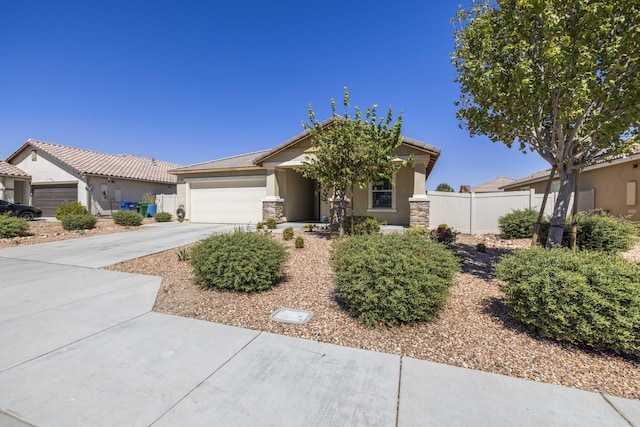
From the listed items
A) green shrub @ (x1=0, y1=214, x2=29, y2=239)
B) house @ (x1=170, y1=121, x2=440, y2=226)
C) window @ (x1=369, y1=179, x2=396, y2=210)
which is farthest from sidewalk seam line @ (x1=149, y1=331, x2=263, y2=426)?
green shrub @ (x1=0, y1=214, x2=29, y2=239)

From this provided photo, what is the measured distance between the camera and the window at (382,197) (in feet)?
48.6

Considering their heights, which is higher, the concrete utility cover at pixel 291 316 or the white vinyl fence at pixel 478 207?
the white vinyl fence at pixel 478 207

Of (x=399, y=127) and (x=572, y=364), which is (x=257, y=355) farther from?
(x=399, y=127)

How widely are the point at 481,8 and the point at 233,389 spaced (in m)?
7.87

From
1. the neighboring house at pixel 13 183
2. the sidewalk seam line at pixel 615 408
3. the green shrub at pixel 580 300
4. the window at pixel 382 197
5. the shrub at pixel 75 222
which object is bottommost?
the sidewalk seam line at pixel 615 408

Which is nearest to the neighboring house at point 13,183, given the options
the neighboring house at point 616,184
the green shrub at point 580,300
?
the green shrub at point 580,300

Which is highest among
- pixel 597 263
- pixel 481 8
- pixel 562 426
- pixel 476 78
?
pixel 481 8

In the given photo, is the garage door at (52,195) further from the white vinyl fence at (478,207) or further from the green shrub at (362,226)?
the white vinyl fence at (478,207)

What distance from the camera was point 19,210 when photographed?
17.2m

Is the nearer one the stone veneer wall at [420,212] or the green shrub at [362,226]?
the green shrub at [362,226]

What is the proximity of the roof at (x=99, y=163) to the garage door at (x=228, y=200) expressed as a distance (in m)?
6.02

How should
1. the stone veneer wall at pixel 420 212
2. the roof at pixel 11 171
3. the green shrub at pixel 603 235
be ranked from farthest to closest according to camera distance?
the roof at pixel 11 171 → the stone veneer wall at pixel 420 212 → the green shrub at pixel 603 235

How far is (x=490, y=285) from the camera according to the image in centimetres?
538

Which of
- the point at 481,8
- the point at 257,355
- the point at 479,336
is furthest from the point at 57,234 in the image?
the point at 481,8
